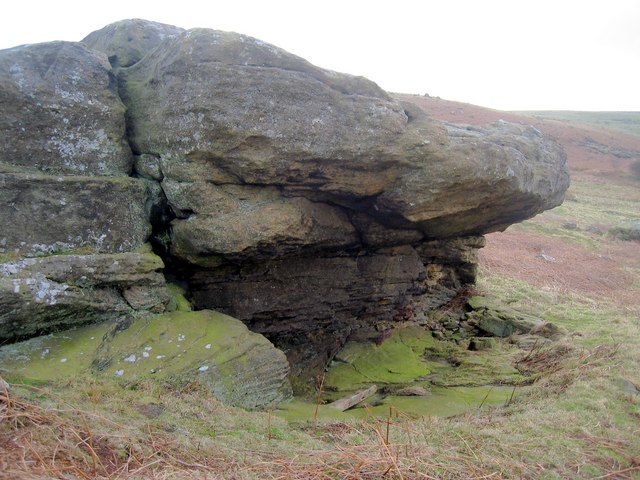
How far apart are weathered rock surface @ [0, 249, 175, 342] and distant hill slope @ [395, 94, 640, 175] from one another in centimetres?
4703

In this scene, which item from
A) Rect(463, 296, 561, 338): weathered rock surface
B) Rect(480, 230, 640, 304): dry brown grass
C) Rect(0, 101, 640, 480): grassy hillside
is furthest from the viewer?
Rect(480, 230, 640, 304): dry brown grass

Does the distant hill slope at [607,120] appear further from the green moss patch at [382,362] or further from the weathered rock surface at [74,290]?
the weathered rock surface at [74,290]

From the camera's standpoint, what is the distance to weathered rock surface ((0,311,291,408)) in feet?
21.0

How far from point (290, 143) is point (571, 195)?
37.9 m

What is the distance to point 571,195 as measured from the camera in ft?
131

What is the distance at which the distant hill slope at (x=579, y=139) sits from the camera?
53031mm

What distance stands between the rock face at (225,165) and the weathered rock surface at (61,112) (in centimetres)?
2

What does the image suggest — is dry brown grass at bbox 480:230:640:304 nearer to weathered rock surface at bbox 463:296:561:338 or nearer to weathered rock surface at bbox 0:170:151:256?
weathered rock surface at bbox 463:296:561:338

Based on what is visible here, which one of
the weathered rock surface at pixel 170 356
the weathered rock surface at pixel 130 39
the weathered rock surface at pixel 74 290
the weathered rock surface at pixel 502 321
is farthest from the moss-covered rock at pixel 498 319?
the weathered rock surface at pixel 130 39

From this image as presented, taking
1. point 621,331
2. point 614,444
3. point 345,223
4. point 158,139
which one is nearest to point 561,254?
point 621,331

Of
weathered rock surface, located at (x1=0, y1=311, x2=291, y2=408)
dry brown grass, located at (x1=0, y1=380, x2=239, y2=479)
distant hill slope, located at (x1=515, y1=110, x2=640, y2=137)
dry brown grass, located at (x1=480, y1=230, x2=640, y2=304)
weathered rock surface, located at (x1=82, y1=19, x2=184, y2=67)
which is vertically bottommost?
dry brown grass, located at (x1=480, y1=230, x2=640, y2=304)

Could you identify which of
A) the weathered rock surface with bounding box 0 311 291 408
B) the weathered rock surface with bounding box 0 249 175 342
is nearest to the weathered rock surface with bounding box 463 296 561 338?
the weathered rock surface with bounding box 0 311 291 408

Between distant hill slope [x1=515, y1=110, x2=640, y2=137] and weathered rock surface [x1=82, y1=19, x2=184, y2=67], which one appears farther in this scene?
distant hill slope [x1=515, y1=110, x2=640, y2=137]

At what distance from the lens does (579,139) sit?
60594 mm
